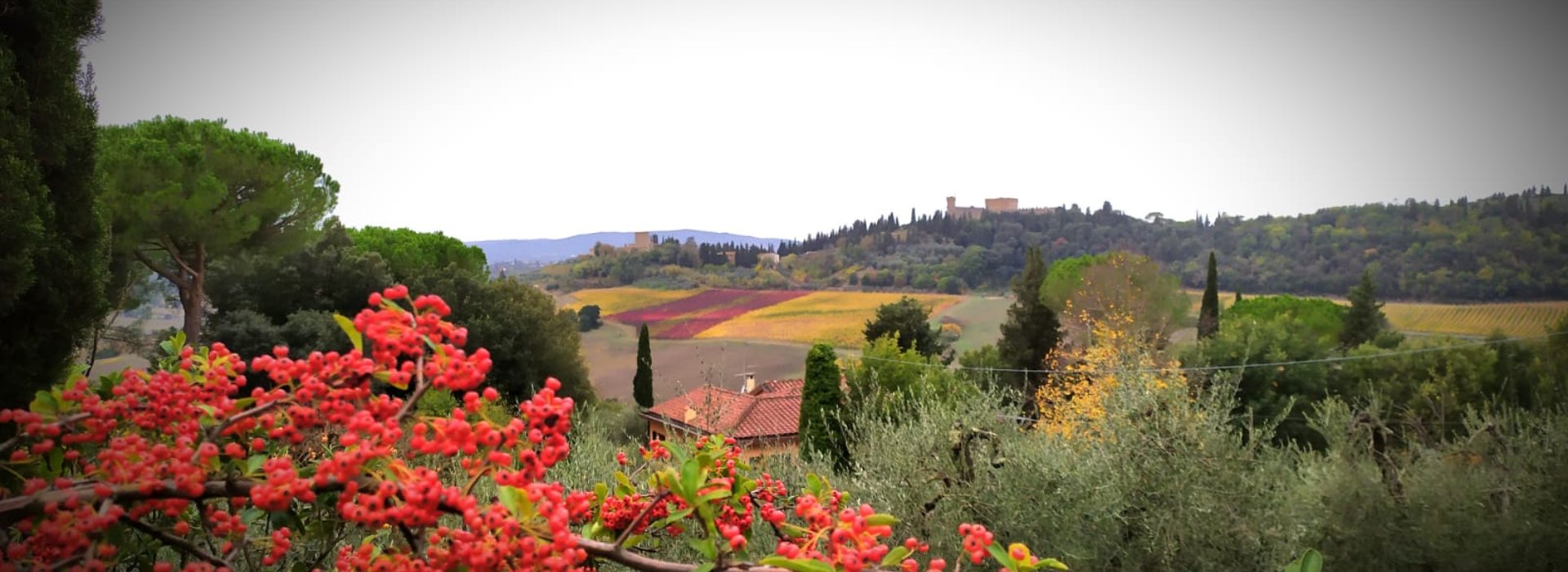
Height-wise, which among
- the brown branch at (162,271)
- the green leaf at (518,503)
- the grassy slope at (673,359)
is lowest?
the grassy slope at (673,359)

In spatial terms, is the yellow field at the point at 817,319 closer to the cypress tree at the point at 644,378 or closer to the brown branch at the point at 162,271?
the cypress tree at the point at 644,378

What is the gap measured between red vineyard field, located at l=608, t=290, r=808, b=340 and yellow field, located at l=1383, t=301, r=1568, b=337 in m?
26.8

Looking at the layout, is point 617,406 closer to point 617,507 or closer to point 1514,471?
point 1514,471

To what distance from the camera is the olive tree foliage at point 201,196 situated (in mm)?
13172

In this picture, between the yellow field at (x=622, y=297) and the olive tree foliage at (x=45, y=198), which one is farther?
the yellow field at (x=622, y=297)

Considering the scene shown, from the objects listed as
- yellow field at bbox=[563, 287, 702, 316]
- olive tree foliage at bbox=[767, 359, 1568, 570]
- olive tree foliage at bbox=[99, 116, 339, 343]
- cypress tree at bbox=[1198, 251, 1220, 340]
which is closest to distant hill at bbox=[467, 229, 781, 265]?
yellow field at bbox=[563, 287, 702, 316]

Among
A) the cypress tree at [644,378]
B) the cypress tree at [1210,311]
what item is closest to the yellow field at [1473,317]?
the cypress tree at [1210,311]

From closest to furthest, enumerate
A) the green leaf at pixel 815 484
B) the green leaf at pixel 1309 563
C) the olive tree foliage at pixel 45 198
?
the green leaf at pixel 1309 563 → the green leaf at pixel 815 484 → the olive tree foliage at pixel 45 198

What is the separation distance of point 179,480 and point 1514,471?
27.4 feet

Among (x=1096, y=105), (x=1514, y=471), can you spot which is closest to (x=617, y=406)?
(x=1514, y=471)

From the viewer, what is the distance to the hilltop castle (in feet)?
181

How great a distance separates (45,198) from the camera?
2836 millimetres

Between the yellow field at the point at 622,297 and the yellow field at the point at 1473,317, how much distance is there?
3016 centimetres

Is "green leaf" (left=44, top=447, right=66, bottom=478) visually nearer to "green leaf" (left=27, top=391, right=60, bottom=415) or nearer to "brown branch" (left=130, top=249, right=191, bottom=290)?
"green leaf" (left=27, top=391, right=60, bottom=415)
